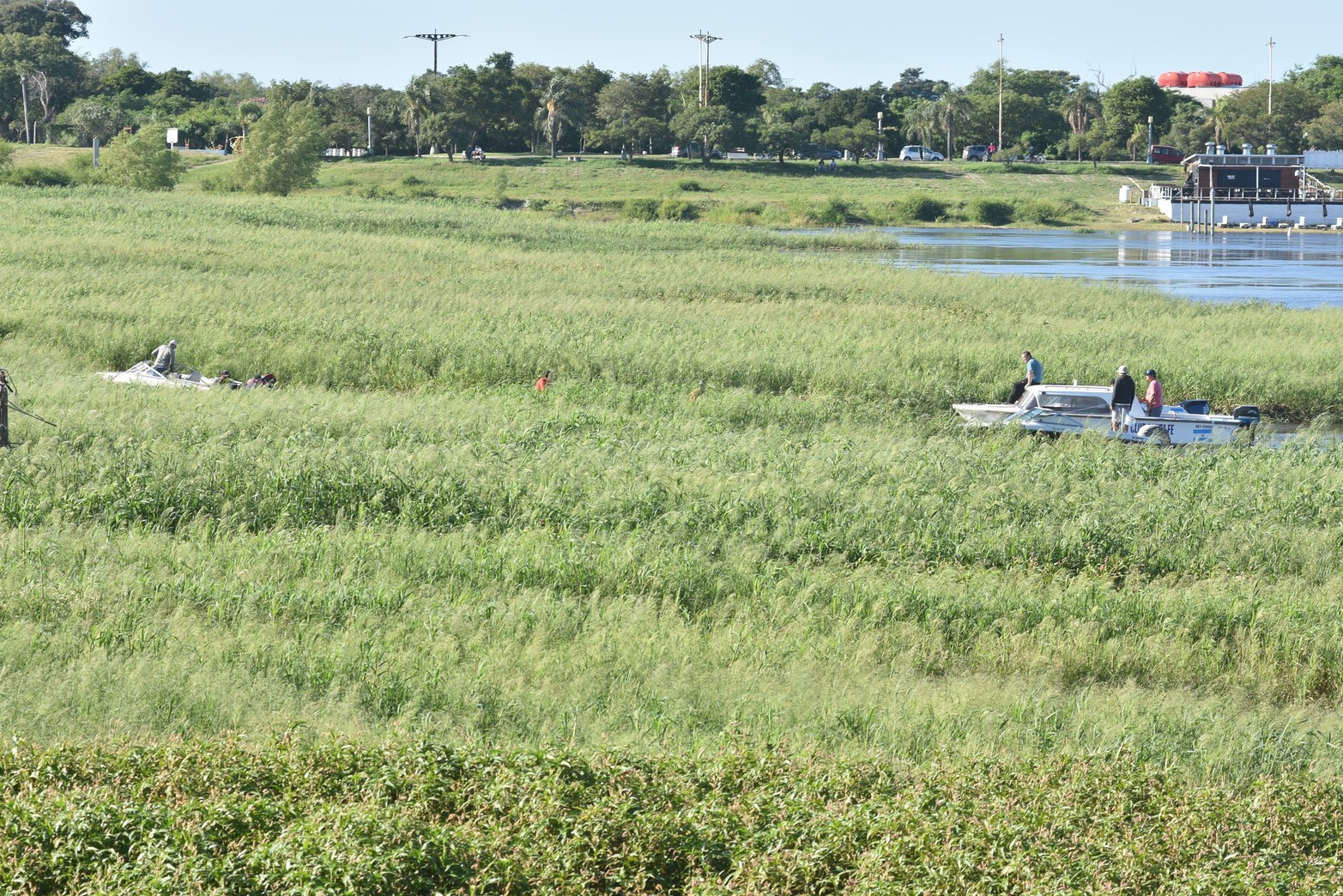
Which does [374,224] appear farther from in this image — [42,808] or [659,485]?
[42,808]

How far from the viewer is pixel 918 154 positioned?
477 ft

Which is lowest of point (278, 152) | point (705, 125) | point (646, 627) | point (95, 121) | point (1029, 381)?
point (646, 627)

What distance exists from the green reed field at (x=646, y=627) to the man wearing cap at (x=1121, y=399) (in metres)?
1.18

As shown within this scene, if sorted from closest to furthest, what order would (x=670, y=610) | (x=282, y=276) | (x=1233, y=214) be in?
(x=670, y=610) < (x=282, y=276) < (x=1233, y=214)

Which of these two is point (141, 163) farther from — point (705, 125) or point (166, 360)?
point (166, 360)

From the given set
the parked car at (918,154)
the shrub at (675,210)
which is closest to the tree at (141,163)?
the shrub at (675,210)

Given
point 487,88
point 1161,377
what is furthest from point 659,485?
point 487,88

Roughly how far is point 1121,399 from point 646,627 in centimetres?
1328

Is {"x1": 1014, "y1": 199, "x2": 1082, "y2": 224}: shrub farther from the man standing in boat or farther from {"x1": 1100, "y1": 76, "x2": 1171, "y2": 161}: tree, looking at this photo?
the man standing in boat

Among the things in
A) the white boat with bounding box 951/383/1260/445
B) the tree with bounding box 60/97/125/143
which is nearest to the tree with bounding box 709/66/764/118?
the tree with bounding box 60/97/125/143

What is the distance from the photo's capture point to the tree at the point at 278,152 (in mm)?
Answer: 92688

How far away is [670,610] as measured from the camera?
494 inches

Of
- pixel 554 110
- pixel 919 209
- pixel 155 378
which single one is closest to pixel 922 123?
pixel 554 110

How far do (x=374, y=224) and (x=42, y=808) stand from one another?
62.2 meters
